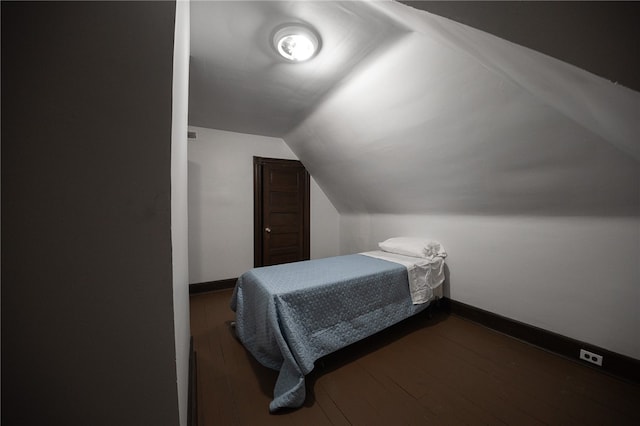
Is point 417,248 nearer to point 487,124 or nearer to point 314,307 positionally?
point 487,124

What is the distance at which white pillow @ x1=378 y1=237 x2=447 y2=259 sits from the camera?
93.8 inches

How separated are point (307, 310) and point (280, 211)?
2.24m

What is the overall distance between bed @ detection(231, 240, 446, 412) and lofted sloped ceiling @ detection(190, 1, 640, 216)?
3.47 feet

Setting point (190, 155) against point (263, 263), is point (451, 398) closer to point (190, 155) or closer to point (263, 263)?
point (263, 263)

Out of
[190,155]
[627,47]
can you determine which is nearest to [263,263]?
[190,155]

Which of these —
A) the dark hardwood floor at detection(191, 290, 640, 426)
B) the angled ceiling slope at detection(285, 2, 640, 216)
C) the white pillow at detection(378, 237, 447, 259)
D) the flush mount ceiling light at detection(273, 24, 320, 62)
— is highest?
the flush mount ceiling light at detection(273, 24, 320, 62)

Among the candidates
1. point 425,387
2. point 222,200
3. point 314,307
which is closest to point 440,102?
point 314,307

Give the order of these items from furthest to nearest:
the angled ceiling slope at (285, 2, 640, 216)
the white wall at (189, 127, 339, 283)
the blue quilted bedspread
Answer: the white wall at (189, 127, 339, 283) → the blue quilted bedspread → the angled ceiling slope at (285, 2, 640, 216)

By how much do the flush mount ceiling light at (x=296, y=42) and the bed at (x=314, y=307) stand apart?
168 centimetres

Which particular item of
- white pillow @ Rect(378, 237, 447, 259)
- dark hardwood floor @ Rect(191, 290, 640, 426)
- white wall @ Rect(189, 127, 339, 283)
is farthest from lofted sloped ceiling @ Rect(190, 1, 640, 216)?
dark hardwood floor @ Rect(191, 290, 640, 426)

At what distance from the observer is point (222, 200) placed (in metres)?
3.15

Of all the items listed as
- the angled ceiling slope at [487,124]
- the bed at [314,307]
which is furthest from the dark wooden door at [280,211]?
the bed at [314,307]

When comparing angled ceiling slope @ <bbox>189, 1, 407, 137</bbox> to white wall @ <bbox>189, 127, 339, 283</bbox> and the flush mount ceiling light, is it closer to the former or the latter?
the flush mount ceiling light

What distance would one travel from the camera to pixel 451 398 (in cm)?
136
